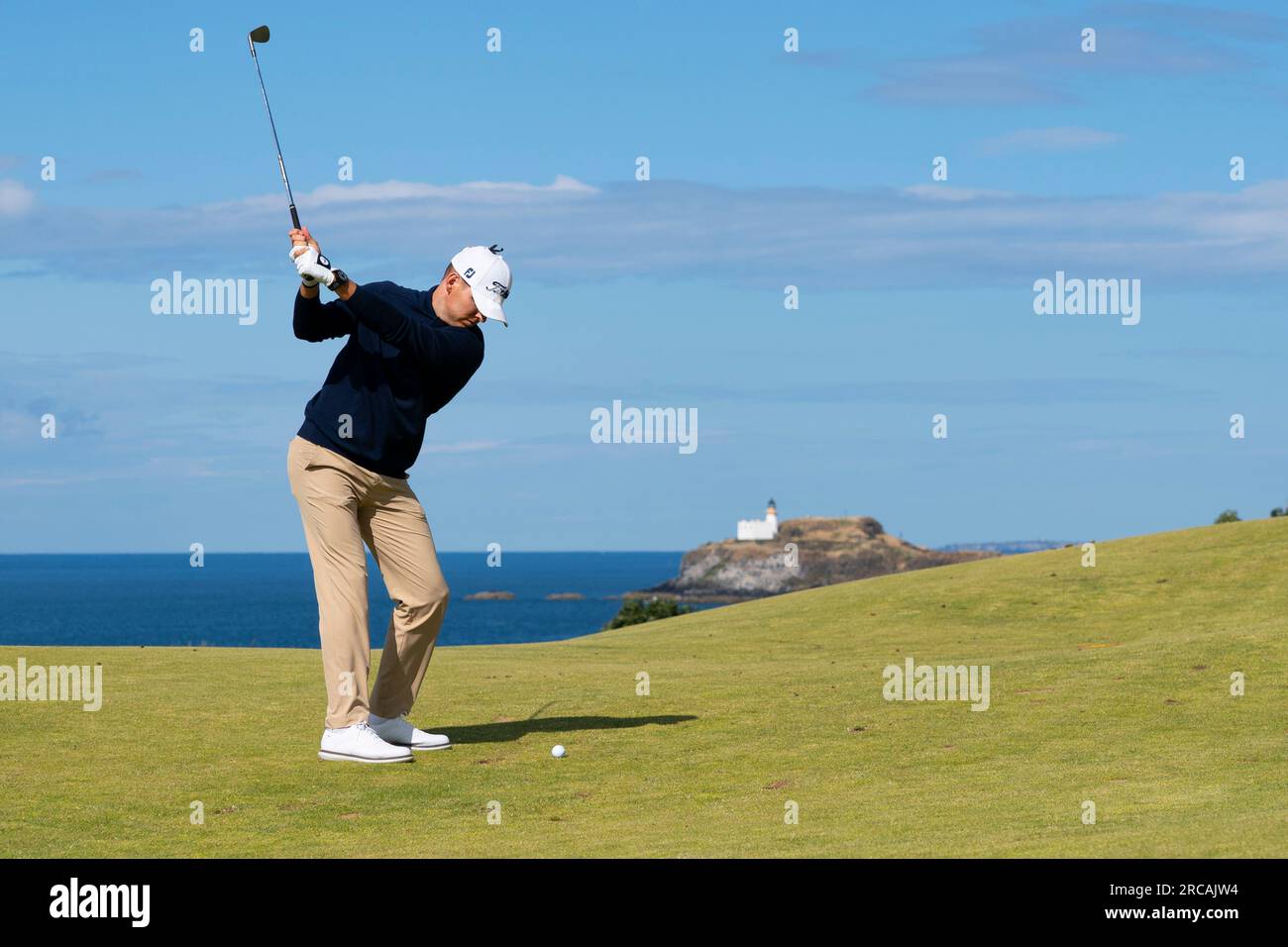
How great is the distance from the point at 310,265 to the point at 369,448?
1.47 m

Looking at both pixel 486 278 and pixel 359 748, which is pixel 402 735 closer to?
pixel 359 748

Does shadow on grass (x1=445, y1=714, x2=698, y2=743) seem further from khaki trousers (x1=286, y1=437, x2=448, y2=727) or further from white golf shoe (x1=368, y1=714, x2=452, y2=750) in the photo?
khaki trousers (x1=286, y1=437, x2=448, y2=727)

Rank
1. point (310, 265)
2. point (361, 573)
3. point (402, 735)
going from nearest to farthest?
point (310, 265)
point (361, 573)
point (402, 735)

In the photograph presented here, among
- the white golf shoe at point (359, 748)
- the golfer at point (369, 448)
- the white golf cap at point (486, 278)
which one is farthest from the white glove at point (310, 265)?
the white golf shoe at point (359, 748)

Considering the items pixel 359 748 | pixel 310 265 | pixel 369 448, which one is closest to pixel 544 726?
pixel 359 748

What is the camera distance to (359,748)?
11.1m

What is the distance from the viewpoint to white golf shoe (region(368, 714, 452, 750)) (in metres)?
11.8
